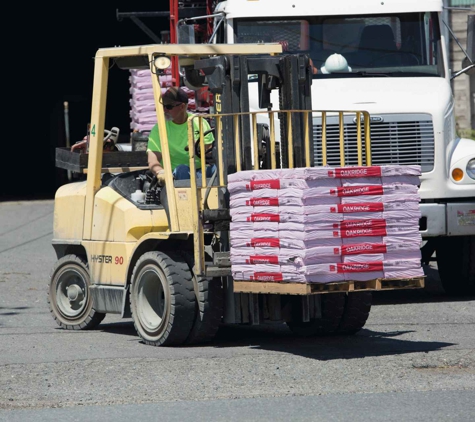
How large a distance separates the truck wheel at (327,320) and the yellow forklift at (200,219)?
0.01 metres

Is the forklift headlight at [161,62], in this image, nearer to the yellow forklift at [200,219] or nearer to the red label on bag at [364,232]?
the yellow forklift at [200,219]

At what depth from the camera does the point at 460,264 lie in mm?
12859

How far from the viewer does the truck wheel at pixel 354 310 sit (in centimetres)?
966

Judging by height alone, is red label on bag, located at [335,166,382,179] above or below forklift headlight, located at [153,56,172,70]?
below

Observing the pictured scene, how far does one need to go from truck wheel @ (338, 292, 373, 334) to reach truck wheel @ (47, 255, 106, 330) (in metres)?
2.33

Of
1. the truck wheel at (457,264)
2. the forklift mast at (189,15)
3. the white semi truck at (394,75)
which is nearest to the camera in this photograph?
the white semi truck at (394,75)

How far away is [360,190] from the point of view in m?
8.34

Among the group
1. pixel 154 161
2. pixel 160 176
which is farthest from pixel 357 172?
pixel 154 161

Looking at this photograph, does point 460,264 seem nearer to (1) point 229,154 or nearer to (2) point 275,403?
(1) point 229,154

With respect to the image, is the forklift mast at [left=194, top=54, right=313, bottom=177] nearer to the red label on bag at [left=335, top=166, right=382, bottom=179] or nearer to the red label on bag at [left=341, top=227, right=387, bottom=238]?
the red label on bag at [left=335, top=166, right=382, bottom=179]

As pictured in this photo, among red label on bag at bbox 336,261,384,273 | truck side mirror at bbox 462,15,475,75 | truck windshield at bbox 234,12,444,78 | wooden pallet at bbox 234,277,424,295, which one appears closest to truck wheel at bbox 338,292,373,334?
wooden pallet at bbox 234,277,424,295

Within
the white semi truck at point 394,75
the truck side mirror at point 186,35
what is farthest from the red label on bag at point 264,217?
the truck side mirror at point 186,35

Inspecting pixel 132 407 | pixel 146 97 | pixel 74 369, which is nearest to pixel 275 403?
pixel 132 407

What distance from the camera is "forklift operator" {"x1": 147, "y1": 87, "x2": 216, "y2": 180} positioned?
9.61m
